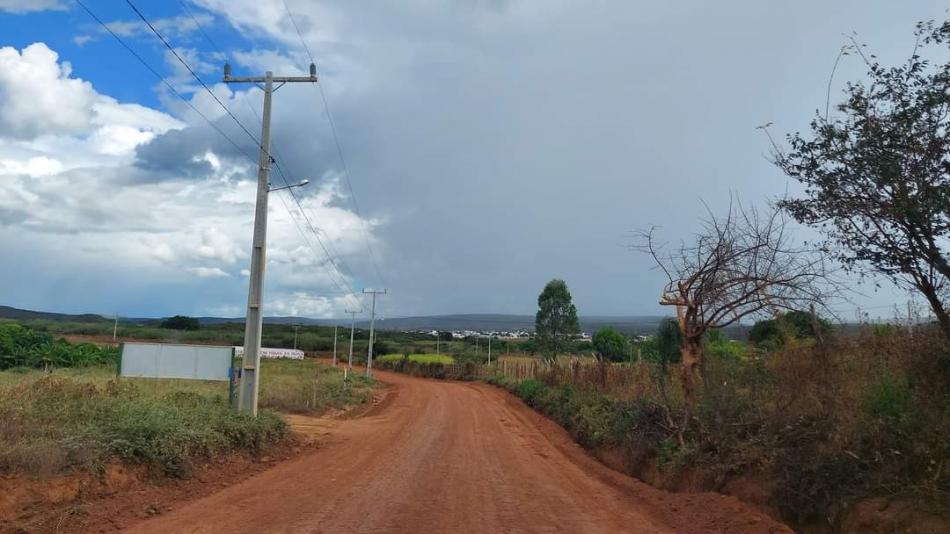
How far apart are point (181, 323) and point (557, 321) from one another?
7652 cm

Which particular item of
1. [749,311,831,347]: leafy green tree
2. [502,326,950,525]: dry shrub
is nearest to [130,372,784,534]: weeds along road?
[502,326,950,525]: dry shrub

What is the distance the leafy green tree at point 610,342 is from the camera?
61906mm

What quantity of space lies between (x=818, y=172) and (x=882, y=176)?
996mm

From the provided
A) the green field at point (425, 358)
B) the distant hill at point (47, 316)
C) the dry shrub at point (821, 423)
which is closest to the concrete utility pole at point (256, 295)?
the dry shrub at point (821, 423)

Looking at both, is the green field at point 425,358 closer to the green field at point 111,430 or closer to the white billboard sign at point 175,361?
the white billboard sign at point 175,361

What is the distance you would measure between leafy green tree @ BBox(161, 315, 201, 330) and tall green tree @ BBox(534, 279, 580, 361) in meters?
71.6

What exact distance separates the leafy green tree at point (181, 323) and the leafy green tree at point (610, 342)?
7352cm

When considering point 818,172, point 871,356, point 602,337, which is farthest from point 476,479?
point 602,337

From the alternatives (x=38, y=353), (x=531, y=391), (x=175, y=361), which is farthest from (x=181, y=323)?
(x=175, y=361)

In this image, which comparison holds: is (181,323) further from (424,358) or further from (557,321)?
(557,321)

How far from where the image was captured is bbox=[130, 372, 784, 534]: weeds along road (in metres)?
8.64

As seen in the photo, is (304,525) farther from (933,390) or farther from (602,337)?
(602,337)

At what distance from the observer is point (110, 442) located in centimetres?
1070

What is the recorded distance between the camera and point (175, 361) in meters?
20.3
